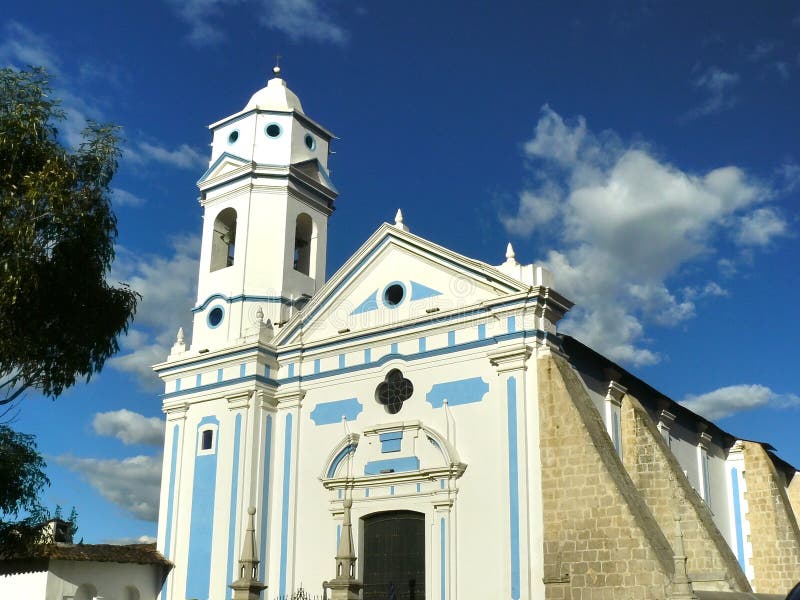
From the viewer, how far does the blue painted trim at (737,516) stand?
81.6ft

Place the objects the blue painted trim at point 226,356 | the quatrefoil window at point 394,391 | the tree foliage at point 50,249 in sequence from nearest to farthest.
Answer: the tree foliage at point 50,249, the quatrefoil window at point 394,391, the blue painted trim at point 226,356

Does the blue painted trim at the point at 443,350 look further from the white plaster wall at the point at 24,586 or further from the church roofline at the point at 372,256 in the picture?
the white plaster wall at the point at 24,586

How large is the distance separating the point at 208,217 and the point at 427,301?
7608 mm

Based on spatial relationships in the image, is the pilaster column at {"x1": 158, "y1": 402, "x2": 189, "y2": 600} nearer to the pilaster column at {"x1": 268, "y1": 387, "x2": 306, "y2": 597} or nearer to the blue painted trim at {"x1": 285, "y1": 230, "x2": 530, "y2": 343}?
the pilaster column at {"x1": 268, "y1": 387, "x2": 306, "y2": 597}

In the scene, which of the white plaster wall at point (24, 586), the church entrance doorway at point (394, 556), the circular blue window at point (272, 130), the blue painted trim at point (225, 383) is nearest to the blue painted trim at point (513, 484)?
the church entrance doorway at point (394, 556)

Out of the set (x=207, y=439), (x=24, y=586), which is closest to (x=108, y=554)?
(x=24, y=586)

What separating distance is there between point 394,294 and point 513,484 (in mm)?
5440

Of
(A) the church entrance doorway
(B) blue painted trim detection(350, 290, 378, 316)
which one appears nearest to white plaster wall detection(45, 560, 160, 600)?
(A) the church entrance doorway

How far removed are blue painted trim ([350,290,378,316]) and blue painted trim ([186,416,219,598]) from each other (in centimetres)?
440

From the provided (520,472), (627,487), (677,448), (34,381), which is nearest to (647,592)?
(627,487)

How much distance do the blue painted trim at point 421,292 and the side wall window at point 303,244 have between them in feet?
16.0

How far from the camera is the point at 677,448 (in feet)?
76.6

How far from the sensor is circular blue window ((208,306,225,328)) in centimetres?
2333

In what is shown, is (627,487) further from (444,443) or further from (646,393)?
(646,393)
